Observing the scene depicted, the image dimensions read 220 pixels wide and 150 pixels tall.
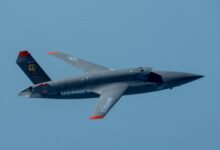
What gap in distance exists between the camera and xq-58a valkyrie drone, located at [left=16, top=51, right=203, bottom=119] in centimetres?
8819

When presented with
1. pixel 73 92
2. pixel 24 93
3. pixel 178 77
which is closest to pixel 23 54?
pixel 24 93

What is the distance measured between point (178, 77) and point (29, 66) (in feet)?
71.0

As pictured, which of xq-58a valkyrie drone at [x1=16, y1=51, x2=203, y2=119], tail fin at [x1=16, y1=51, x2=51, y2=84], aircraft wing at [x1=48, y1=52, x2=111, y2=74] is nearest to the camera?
xq-58a valkyrie drone at [x1=16, y1=51, x2=203, y2=119]

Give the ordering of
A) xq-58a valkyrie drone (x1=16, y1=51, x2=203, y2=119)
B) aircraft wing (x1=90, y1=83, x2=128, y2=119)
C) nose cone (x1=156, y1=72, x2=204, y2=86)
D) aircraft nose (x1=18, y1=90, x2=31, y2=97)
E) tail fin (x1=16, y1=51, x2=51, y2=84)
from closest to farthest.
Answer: aircraft wing (x1=90, y1=83, x2=128, y2=119)
xq-58a valkyrie drone (x1=16, y1=51, x2=203, y2=119)
nose cone (x1=156, y1=72, x2=204, y2=86)
aircraft nose (x1=18, y1=90, x2=31, y2=97)
tail fin (x1=16, y1=51, x2=51, y2=84)

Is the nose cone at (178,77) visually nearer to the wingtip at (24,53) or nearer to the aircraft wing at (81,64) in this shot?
the aircraft wing at (81,64)

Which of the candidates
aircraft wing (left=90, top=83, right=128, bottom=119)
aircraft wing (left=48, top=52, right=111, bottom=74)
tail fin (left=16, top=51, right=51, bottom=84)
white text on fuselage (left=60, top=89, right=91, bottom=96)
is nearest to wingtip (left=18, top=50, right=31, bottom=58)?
tail fin (left=16, top=51, right=51, bottom=84)

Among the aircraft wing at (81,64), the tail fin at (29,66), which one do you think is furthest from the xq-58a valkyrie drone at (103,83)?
the aircraft wing at (81,64)

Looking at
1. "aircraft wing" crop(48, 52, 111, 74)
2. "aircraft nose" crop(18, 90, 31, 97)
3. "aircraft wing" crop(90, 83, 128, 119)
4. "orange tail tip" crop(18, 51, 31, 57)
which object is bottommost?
"aircraft wing" crop(90, 83, 128, 119)

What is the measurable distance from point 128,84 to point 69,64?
12656mm

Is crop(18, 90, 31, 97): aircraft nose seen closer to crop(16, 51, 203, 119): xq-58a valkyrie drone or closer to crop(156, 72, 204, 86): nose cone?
crop(16, 51, 203, 119): xq-58a valkyrie drone

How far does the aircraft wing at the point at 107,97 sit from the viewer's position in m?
80.1

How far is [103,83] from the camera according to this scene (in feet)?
290

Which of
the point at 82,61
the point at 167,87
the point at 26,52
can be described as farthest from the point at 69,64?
the point at 167,87

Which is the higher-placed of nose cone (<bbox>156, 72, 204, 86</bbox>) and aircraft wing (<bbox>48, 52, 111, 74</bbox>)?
aircraft wing (<bbox>48, 52, 111, 74</bbox>)
